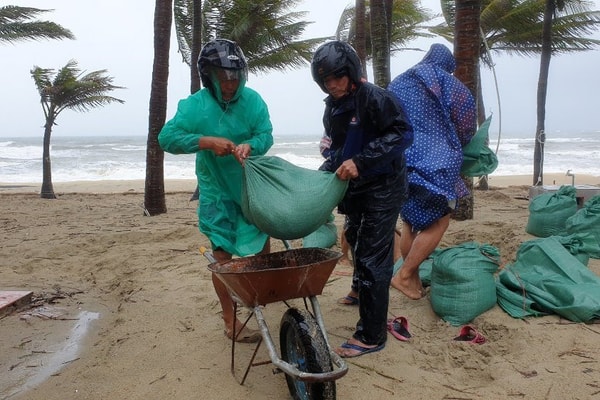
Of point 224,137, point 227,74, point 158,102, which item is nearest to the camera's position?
point 227,74

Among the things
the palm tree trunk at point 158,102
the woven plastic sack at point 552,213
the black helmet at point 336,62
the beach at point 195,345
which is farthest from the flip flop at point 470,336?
the palm tree trunk at point 158,102

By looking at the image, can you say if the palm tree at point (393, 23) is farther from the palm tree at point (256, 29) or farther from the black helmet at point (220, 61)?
the black helmet at point (220, 61)

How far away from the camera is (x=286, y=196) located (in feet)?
8.87

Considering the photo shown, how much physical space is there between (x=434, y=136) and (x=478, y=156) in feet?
1.57

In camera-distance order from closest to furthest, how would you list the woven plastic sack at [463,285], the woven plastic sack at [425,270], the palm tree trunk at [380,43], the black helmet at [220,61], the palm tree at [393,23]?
1. the black helmet at [220,61]
2. the woven plastic sack at [463,285]
3. the woven plastic sack at [425,270]
4. the palm tree trunk at [380,43]
5. the palm tree at [393,23]

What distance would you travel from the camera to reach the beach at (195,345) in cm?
274

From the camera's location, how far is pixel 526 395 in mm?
2584

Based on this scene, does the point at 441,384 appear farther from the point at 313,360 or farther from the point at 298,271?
the point at 298,271

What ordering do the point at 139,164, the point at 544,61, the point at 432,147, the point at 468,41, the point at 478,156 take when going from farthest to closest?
1. the point at 139,164
2. the point at 544,61
3. the point at 468,41
4. the point at 478,156
5. the point at 432,147

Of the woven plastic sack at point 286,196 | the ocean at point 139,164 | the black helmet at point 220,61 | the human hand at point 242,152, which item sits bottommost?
the ocean at point 139,164

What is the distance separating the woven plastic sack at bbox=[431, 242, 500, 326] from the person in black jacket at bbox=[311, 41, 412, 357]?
1.98 feet

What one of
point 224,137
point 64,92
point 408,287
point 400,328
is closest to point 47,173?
point 64,92

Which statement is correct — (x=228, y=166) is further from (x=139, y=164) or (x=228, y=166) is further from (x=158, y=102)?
(x=139, y=164)

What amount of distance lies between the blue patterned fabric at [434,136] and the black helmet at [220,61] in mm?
1338
